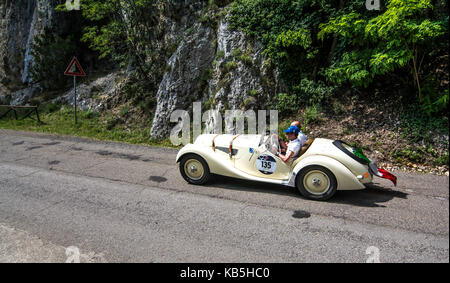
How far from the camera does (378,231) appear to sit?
387 cm

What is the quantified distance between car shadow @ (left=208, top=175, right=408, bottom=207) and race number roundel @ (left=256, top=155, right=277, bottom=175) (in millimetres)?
425

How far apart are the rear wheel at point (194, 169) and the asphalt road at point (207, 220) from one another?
173 mm

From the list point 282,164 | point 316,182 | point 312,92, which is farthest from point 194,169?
point 312,92

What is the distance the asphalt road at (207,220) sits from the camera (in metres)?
3.46

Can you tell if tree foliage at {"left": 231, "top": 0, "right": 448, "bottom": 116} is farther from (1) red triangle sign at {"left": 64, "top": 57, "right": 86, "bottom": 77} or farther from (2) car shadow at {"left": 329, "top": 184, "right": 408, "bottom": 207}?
(1) red triangle sign at {"left": 64, "top": 57, "right": 86, "bottom": 77}

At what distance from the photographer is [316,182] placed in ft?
16.2

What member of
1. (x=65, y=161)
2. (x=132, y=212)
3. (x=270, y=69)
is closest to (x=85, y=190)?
(x=132, y=212)

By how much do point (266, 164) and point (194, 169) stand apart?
5.05ft

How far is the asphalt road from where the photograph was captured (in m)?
3.46

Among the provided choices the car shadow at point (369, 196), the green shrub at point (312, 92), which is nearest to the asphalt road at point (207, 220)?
the car shadow at point (369, 196)

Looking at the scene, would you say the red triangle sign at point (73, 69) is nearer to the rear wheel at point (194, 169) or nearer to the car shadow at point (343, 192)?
the rear wheel at point (194, 169)

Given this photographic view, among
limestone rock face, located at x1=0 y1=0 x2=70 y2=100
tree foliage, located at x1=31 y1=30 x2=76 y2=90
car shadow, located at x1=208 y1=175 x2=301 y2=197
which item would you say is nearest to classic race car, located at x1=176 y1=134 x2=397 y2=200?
car shadow, located at x1=208 y1=175 x2=301 y2=197
